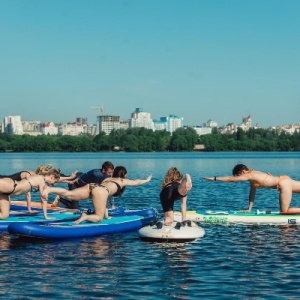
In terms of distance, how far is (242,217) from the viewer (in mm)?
21922

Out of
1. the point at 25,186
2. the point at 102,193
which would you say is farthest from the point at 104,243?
the point at 25,186

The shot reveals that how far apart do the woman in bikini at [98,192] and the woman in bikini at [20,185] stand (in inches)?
12.7

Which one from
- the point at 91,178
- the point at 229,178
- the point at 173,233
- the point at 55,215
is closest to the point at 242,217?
the point at 229,178

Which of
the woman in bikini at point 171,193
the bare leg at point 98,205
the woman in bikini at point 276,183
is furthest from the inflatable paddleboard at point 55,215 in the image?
the woman in bikini at point 276,183

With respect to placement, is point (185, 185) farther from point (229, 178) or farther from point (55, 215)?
point (55, 215)

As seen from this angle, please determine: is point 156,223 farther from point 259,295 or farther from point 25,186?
point 259,295

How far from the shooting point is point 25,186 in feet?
62.1

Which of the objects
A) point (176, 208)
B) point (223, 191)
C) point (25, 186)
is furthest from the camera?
point (223, 191)

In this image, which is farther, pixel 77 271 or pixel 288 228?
pixel 288 228

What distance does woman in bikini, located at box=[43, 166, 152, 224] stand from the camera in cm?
1878

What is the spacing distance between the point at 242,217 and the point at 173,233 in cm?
513

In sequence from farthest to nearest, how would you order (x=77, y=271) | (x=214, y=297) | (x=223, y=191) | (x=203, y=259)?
(x=223, y=191) < (x=203, y=259) < (x=77, y=271) < (x=214, y=297)

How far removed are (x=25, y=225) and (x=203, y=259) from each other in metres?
5.15

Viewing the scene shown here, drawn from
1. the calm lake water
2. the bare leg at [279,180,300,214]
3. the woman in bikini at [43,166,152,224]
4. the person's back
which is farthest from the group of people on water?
the person's back
